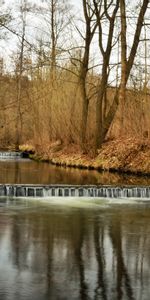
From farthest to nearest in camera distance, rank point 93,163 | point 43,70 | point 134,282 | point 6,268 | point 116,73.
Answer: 1. point 43,70
2. point 116,73
3. point 93,163
4. point 6,268
5. point 134,282

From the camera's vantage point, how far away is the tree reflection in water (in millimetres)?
5500

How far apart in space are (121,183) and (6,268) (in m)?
7.62

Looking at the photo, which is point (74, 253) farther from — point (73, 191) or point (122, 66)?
point (122, 66)

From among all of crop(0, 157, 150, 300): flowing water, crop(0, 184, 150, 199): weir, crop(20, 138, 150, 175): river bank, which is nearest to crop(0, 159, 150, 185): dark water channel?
crop(20, 138, 150, 175): river bank

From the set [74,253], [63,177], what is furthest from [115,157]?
[74,253]

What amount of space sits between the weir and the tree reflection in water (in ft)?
5.49

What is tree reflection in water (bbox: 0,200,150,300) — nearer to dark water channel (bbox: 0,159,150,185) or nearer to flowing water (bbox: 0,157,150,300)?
flowing water (bbox: 0,157,150,300)

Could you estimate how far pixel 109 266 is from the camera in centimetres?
635

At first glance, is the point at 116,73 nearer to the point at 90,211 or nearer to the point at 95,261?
the point at 90,211

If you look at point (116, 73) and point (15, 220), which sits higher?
point (116, 73)

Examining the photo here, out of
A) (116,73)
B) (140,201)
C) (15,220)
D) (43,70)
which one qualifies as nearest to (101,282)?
(15,220)

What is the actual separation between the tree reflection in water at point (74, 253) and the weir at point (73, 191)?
1.67 metres

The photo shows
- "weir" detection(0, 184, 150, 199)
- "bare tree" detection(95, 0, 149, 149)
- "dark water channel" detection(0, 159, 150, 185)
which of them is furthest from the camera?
"bare tree" detection(95, 0, 149, 149)

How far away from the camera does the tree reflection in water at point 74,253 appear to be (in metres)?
5.50
